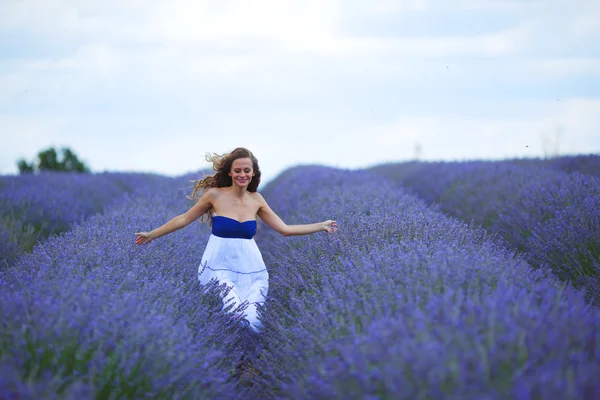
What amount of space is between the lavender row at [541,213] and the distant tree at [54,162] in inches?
473

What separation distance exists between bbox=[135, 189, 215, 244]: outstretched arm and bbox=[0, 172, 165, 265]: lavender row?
1118mm

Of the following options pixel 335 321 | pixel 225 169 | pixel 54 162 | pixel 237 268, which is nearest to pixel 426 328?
pixel 335 321

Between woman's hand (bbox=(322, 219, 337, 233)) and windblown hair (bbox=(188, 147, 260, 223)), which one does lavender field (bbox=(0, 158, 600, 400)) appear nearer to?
woman's hand (bbox=(322, 219, 337, 233))

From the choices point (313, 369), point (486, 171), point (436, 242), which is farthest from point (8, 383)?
point (486, 171)

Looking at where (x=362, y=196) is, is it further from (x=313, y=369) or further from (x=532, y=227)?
(x=313, y=369)

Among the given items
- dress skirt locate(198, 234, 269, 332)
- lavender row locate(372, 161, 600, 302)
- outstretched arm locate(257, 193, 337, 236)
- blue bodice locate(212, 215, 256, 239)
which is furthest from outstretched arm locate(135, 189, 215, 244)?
lavender row locate(372, 161, 600, 302)

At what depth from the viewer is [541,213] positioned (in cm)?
467

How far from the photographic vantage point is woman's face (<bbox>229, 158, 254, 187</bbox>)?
148 inches

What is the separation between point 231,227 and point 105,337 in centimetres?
176

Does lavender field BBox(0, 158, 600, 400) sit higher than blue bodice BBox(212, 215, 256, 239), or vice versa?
blue bodice BBox(212, 215, 256, 239)

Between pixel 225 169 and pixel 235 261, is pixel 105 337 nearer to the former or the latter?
pixel 235 261

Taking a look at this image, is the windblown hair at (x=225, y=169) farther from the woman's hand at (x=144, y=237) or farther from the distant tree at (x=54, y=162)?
the distant tree at (x=54, y=162)

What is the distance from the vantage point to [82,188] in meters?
8.91

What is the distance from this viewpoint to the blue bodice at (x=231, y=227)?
3771 millimetres
